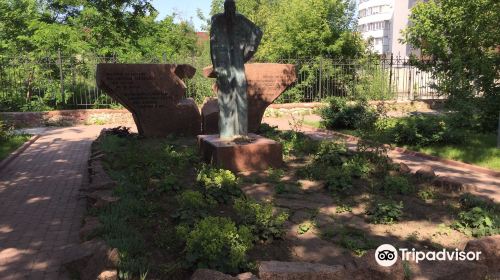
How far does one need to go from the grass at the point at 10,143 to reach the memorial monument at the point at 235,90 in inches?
187

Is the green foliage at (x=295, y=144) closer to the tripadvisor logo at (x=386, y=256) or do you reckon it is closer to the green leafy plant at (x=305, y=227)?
the green leafy plant at (x=305, y=227)

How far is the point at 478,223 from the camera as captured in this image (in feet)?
13.7

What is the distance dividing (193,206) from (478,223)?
2.76 meters

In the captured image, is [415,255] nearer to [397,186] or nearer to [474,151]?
[397,186]

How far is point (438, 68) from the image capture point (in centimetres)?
1523

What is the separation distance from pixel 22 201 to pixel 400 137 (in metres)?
7.40

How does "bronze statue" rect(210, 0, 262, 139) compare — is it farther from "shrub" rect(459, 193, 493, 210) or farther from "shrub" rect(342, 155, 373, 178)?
"shrub" rect(459, 193, 493, 210)

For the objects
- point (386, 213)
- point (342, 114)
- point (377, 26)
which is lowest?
point (386, 213)

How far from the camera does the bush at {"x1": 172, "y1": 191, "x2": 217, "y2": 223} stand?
4160 millimetres

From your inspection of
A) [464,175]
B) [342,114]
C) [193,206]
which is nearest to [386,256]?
[193,206]

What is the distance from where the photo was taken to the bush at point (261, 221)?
3.93 metres

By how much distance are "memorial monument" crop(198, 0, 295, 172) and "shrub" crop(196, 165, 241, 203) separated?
68cm

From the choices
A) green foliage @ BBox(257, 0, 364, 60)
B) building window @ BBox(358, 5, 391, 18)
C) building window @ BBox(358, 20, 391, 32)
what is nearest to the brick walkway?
green foliage @ BBox(257, 0, 364, 60)

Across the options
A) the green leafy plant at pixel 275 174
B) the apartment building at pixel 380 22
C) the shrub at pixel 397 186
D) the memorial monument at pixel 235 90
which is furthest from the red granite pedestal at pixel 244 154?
the apartment building at pixel 380 22
